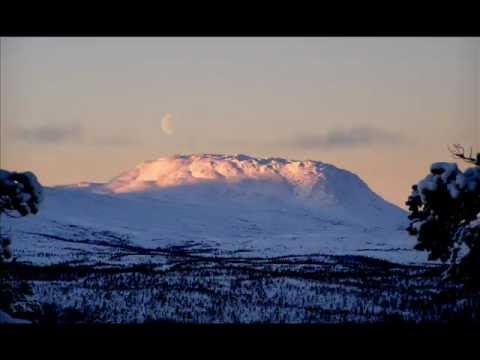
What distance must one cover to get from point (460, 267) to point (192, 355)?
13.0ft

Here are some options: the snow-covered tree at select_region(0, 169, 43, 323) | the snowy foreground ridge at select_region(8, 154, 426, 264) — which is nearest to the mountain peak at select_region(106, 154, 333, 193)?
the snowy foreground ridge at select_region(8, 154, 426, 264)

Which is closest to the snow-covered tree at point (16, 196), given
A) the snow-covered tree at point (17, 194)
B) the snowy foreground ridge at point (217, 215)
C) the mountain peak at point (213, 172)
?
the snow-covered tree at point (17, 194)

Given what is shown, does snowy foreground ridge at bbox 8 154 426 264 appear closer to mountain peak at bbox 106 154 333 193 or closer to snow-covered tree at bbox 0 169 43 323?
mountain peak at bbox 106 154 333 193

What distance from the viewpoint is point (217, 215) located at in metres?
80.8

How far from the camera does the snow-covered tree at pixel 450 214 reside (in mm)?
9961

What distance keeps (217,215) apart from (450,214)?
70.9 metres

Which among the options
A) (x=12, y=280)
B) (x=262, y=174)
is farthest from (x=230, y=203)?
(x=12, y=280)

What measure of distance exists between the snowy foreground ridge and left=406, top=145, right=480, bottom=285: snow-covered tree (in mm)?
21755

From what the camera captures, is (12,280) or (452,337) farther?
(12,280)

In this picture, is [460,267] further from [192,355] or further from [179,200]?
[179,200]

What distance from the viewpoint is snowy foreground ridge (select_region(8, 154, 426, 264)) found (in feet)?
138

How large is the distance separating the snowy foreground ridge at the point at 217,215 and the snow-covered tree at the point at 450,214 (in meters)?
21.8

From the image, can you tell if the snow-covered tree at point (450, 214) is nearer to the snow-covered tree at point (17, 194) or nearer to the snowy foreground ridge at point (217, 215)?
the snow-covered tree at point (17, 194)
